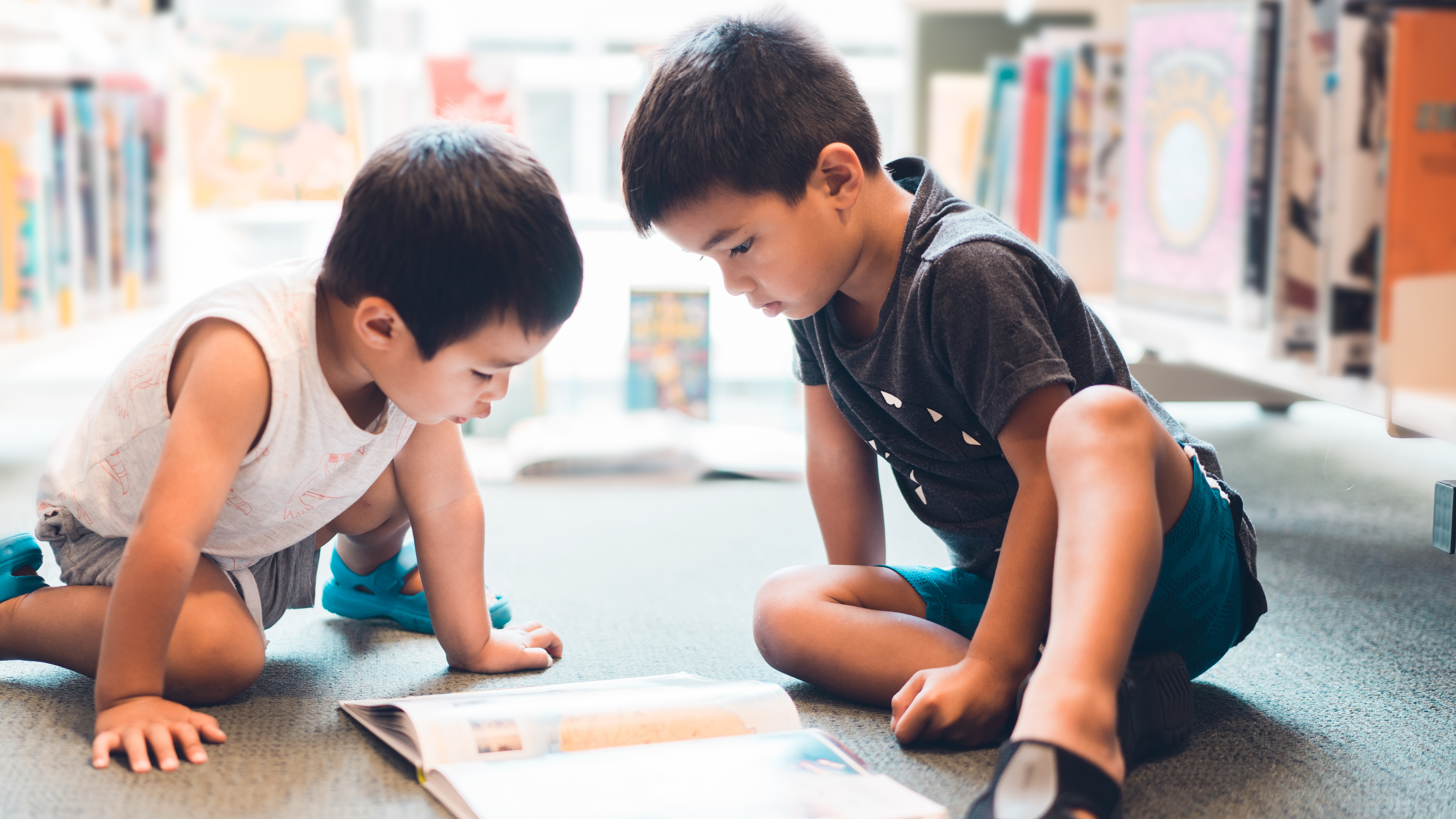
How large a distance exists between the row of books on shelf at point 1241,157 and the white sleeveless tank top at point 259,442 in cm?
73

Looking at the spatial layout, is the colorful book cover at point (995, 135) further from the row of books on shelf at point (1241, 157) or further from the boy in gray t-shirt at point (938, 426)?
the boy in gray t-shirt at point (938, 426)

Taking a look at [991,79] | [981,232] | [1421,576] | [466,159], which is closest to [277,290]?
[466,159]

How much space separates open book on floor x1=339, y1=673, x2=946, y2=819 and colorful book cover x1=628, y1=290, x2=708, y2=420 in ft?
3.56

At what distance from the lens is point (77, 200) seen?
149 centimetres

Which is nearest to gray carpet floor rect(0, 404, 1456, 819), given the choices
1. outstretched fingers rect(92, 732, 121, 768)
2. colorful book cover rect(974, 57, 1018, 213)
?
outstretched fingers rect(92, 732, 121, 768)

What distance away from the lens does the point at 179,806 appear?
0.61 m

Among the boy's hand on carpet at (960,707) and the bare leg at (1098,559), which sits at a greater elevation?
the bare leg at (1098,559)

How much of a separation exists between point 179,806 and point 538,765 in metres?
0.18

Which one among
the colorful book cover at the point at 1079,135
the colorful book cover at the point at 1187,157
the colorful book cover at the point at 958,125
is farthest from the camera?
the colorful book cover at the point at 958,125

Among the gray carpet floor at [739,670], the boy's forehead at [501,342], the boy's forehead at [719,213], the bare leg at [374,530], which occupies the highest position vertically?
the boy's forehead at [719,213]

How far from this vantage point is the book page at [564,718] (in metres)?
0.64

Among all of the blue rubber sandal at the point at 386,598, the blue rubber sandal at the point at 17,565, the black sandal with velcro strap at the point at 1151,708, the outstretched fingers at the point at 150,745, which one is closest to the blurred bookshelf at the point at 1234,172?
the black sandal with velcro strap at the point at 1151,708

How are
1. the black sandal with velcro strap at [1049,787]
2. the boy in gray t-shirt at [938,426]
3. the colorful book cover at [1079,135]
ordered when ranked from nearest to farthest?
the black sandal with velcro strap at [1049,787], the boy in gray t-shirt at [938,426], the colorful book cover at [1079,135]

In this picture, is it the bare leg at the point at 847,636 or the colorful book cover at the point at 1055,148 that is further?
the colorful book cover at the point at 1055,148
